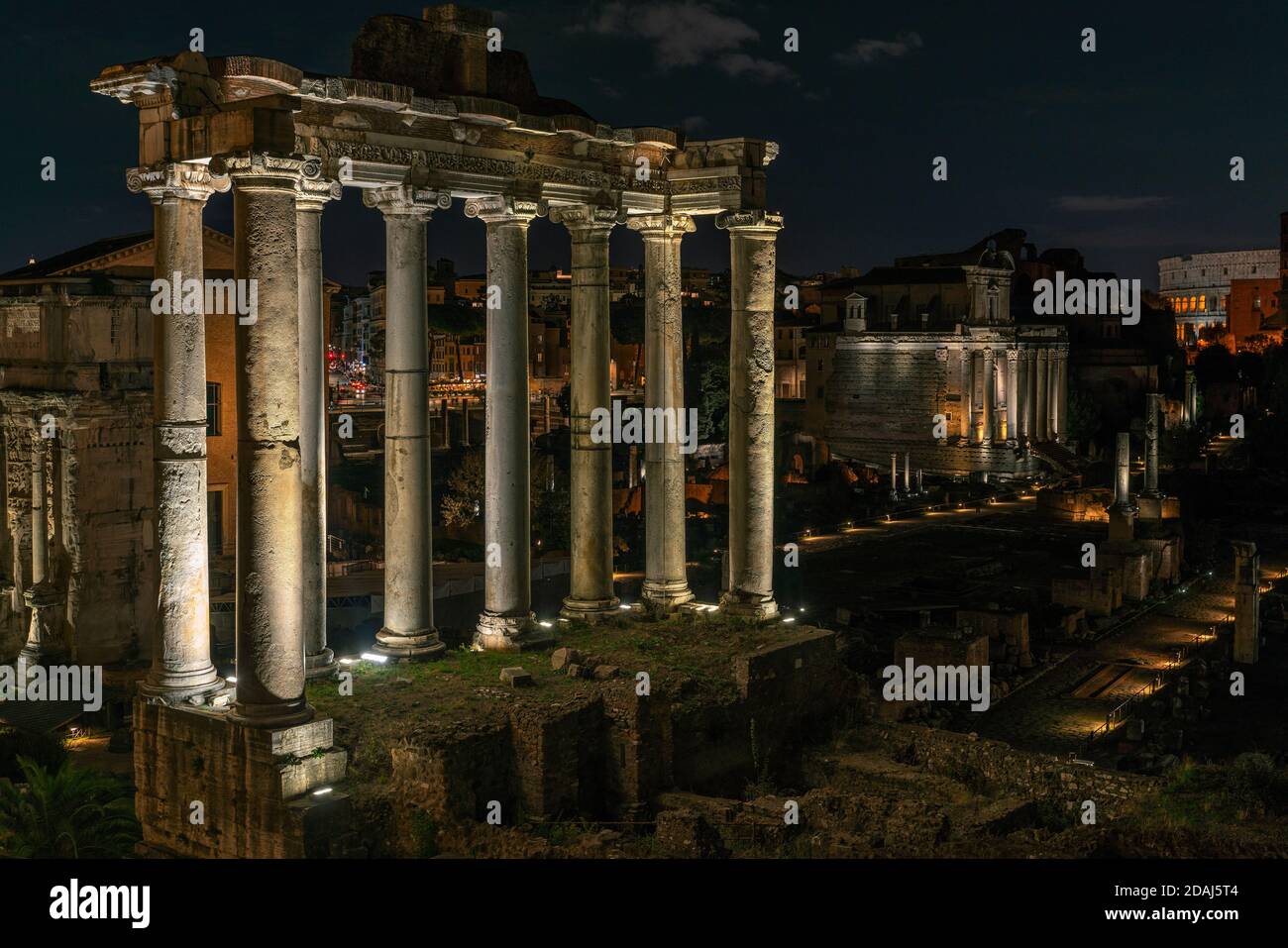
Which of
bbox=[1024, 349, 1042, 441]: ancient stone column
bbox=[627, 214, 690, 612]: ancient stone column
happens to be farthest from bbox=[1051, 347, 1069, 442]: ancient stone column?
bbox=[627, 214, 690, 612]: ancient stone column

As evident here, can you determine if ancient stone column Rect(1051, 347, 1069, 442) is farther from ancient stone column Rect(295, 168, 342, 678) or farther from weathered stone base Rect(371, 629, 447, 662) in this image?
ancient stone column Rect(295, 168, 342, 678)

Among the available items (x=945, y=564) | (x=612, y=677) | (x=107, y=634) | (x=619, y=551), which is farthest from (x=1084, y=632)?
(x=107, y=634)

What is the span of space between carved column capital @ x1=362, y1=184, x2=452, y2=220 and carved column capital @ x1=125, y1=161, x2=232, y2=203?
312 centimetres

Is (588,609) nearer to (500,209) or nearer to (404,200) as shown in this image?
(500,209)

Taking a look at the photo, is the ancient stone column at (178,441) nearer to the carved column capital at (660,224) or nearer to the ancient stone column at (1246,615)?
the carved column capital at (660,224)

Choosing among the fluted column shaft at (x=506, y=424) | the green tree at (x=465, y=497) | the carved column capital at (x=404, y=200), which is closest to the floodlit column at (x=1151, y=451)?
the green tree at (x=465, y=497)

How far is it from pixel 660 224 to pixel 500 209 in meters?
3.36

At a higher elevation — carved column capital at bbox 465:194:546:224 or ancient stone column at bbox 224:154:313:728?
carved column capital at bbox 465:194:546:224

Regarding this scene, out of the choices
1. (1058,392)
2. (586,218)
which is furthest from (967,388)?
(586,218)

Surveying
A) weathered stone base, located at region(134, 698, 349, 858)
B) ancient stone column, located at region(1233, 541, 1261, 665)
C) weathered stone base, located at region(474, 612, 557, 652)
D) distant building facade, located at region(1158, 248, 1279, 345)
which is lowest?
ancient stone column, located at region(1233, 541, 1261, 665)

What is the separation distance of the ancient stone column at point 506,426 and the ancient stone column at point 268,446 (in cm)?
526

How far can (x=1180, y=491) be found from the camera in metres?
61.3

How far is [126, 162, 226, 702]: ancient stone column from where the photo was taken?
14039 mm

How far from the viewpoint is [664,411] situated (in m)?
20.7
